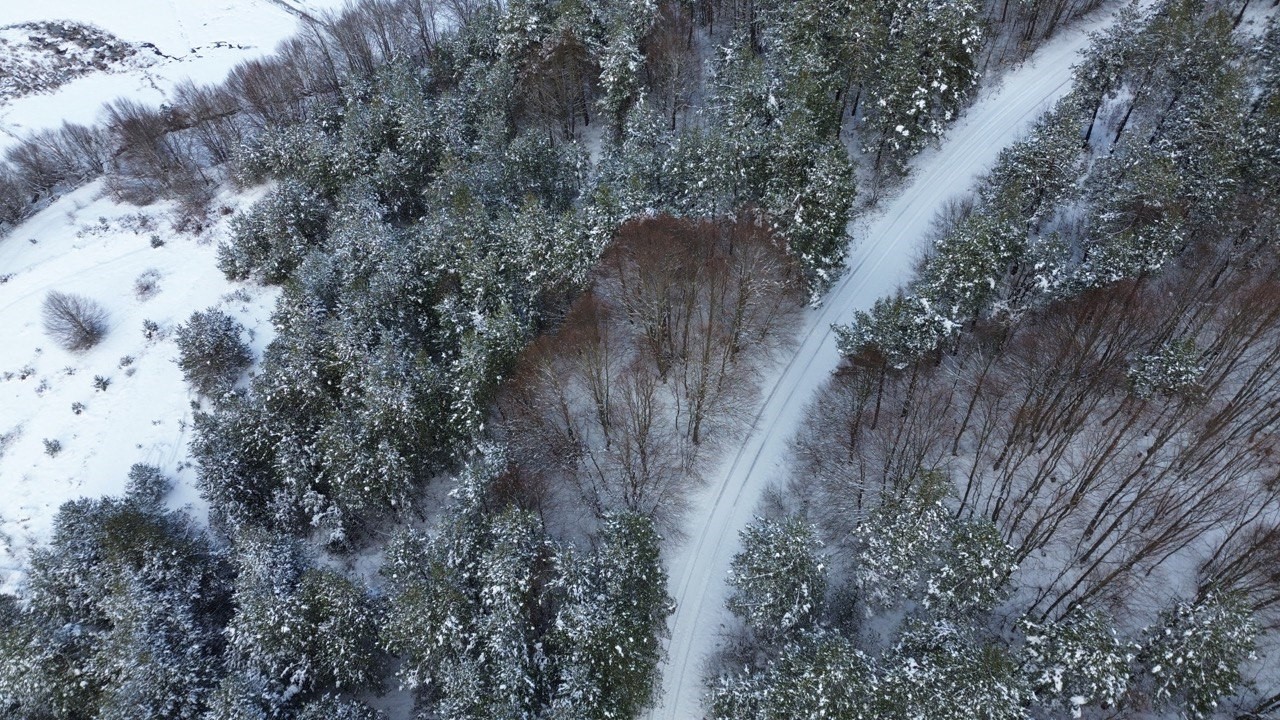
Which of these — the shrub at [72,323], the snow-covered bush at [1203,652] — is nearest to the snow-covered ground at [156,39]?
the shrub at [72,323]

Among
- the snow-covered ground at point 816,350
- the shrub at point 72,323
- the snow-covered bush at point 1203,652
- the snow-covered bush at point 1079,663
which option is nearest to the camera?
the snow-covered bush at point 1203,652

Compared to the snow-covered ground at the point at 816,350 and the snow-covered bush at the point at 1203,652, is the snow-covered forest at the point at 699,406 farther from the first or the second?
the snow-covered ground at the point at 816,350

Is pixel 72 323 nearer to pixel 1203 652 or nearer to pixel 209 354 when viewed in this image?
pixel 209 354

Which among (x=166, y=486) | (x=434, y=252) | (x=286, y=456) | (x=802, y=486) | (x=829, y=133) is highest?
(x=829, y=133)

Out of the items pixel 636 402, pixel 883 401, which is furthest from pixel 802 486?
pixel 636 402

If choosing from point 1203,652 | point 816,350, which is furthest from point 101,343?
point 1203,652

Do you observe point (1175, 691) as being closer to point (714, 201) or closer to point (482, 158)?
point (714, 201)
